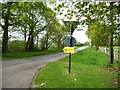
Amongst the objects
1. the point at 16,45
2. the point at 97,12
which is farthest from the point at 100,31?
the point at 16,45

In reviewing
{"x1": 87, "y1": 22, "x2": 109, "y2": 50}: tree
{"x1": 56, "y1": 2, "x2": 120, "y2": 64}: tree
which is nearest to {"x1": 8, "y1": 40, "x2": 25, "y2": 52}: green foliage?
{"x1": 87, "y1": 22, "x2": 109, "y2": 50}: tree

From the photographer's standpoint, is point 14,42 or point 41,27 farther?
point 41,27

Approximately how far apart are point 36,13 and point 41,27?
9.52 ft

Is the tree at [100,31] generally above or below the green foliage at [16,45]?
above

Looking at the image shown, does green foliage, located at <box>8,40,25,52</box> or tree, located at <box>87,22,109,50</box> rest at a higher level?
tree, located at <box>87,22,109,50</box>

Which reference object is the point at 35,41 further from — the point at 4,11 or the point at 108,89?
the point at 108,89

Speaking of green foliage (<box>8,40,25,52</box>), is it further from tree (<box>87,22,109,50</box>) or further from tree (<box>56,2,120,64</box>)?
tree (<box>56,2,120,64</box>)

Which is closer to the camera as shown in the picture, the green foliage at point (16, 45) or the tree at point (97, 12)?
the tree at point (97, 12)

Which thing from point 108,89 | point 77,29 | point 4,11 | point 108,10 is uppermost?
point 4,11

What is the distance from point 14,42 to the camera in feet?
120

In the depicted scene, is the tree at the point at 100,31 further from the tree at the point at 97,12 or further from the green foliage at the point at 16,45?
the green foliage at the point at 16,45

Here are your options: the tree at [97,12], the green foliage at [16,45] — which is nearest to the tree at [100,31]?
the tree at [97,12]

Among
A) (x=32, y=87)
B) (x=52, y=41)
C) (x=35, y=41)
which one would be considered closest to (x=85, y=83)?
(x=32, y=87)

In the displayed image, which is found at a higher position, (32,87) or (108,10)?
(108,10)
